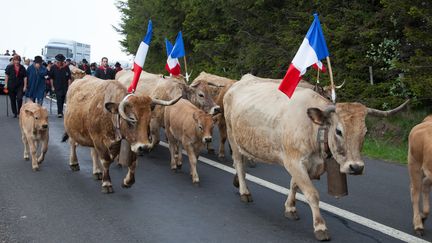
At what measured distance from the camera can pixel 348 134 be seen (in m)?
6.11

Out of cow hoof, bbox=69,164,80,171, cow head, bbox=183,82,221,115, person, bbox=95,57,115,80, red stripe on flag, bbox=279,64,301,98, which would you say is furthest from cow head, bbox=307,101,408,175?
person, bbox=95,57,115,80

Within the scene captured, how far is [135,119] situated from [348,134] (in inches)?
123

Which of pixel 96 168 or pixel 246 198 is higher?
pixel 246 198

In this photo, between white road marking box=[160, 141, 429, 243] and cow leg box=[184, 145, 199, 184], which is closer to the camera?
white road marking box=[160, 141, 429, 243]

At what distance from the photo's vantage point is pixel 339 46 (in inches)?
628

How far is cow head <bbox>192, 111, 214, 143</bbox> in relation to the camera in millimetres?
10074

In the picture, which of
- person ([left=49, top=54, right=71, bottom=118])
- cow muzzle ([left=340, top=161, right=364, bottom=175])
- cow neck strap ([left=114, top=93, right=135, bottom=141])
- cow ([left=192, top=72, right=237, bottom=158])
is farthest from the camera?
person ([left=49, top=54, right=71, bottom=118])

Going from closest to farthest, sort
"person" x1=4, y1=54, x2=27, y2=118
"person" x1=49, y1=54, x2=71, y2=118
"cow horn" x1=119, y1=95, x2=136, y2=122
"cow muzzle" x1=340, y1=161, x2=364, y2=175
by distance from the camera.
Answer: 1. "cow muzzle" x1=340, y1=161, x2=364, y2=175
2. "cow horn" x1=119, y1=95, x2=136, y2=122
3. "person" x1=49, y1=54, x2=71, y2=118
4. "person" x1=4, y1=54, x2=27, y2=118

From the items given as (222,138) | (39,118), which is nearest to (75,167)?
(39,118)

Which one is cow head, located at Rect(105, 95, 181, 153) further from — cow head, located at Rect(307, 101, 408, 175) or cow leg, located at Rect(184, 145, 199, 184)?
cow head, located at Rect(307, 101, 408, 175)

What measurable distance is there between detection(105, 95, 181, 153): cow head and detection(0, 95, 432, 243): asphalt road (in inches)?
34.7

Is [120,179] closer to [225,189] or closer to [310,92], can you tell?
[225,189]

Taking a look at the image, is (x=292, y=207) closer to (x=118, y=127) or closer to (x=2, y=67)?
(x=118, y=127)

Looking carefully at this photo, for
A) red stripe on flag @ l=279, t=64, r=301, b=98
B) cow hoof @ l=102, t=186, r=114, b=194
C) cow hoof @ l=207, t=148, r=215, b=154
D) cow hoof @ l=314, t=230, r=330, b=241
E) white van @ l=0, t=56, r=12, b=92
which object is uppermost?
red stripe on flag @ l=279, t=64, r=301, b=98
